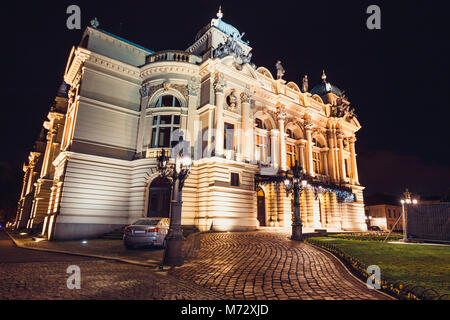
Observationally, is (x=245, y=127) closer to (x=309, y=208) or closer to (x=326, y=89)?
(x=309, y=208)

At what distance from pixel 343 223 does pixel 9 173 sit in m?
62.3

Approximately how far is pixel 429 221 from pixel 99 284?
19.4m

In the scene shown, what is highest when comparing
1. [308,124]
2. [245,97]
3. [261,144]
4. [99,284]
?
[245,97]

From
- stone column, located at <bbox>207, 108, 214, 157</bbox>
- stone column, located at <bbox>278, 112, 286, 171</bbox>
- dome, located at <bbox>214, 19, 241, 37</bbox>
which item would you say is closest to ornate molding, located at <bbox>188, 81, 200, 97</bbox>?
stone column, located at <bbox>207, 108, 214, 157</bbox>

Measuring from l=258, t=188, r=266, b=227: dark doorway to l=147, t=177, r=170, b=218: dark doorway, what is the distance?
1025cm

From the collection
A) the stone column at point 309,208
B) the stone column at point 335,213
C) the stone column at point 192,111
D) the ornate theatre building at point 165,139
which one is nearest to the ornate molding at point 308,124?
the ornate theatre building at point 165,139

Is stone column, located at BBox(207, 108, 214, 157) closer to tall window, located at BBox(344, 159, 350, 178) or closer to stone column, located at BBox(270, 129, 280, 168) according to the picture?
stone column, located at BBox(270, 129, 280, 168)

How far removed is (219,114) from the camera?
2367 cm

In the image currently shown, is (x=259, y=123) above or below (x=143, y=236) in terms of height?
above

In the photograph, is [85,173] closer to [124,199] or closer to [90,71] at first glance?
[124,199]

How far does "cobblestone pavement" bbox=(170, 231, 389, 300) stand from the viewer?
5664 millimetres

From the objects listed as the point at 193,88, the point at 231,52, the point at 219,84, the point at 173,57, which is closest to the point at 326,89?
the point at 231,52

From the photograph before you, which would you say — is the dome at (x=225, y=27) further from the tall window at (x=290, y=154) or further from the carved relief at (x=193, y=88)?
the tall window at (x=290, y=154)
